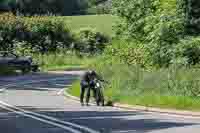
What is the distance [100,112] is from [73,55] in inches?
1758

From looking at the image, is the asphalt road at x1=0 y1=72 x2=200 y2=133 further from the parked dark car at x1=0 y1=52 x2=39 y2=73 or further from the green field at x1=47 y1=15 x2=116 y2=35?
the green field at x1=47 y1=15 x2=116 y2=35

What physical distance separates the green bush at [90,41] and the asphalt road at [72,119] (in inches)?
1499

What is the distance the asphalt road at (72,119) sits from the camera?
19.0 metres

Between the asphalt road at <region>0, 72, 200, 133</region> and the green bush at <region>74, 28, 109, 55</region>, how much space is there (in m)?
38.1

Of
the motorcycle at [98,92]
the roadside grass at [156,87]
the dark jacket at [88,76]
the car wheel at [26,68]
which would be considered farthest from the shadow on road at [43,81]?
the motorcycle at [98,92]

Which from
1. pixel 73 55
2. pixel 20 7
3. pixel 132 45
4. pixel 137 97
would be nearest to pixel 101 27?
pixel 20 7

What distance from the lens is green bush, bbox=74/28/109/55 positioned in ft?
239

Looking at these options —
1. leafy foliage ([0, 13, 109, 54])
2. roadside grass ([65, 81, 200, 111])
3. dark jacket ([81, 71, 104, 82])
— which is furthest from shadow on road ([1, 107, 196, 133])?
leafy foliage ([0, 13, 109, 54])

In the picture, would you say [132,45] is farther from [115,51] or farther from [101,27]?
[101,27]

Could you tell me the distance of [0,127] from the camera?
2016 centimetres

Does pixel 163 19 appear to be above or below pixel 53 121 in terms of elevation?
above

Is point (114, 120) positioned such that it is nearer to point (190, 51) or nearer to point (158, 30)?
point (190, 51)

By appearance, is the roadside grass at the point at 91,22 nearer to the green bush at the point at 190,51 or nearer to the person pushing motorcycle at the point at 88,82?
the green bush at the point at 190,51

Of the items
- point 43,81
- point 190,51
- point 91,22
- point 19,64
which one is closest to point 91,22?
point 91,22
